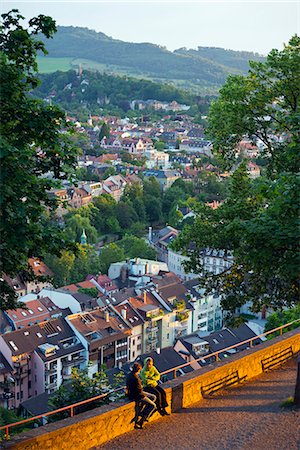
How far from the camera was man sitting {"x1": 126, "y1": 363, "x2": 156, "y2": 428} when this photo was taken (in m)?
7.21

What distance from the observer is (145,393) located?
733 cm

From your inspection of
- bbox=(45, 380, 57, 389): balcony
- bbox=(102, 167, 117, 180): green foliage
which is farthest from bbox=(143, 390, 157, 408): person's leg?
bbox=(102, 167, 117, 180): green foliage

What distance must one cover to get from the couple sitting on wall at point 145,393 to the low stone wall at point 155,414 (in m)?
0.09

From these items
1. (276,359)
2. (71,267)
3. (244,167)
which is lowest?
(71,267)

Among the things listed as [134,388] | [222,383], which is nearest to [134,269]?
[222,383]

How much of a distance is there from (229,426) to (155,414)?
792 mm

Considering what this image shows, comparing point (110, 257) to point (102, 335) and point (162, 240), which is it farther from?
point (102, 335)

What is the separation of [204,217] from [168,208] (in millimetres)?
57526

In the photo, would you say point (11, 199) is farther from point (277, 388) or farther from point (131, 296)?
point (131, 296)

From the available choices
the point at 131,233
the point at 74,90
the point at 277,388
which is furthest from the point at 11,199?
the point at 74,90

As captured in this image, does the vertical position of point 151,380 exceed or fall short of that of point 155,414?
it exceeds it

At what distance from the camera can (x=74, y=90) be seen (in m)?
155

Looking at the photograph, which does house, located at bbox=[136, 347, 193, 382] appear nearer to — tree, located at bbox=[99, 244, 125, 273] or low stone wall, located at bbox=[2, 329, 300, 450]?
low stone wall, located at bbox=[2, 329, 300, 450]

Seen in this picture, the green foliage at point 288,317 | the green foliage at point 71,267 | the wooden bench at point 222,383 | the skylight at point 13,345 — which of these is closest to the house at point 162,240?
the green foliage at point 71,267
